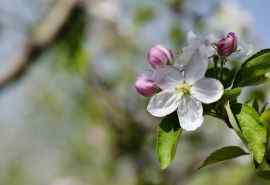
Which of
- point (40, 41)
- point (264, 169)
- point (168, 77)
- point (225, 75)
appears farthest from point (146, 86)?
point (40, 41)

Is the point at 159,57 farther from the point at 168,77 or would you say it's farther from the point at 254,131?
the point at 254,131

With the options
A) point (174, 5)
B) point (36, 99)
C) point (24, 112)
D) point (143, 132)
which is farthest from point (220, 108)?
point (24, 112)

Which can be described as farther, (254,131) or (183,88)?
(183,88)

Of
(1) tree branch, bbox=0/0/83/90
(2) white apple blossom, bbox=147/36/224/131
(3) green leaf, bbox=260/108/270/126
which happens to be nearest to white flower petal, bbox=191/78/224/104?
(2) white apple blossom, bbox=147/36/224/131

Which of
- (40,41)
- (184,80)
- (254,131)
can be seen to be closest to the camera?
(254,131)

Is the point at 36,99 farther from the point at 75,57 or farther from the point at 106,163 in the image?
the point at 75,57

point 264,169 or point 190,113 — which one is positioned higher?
point 190,113
